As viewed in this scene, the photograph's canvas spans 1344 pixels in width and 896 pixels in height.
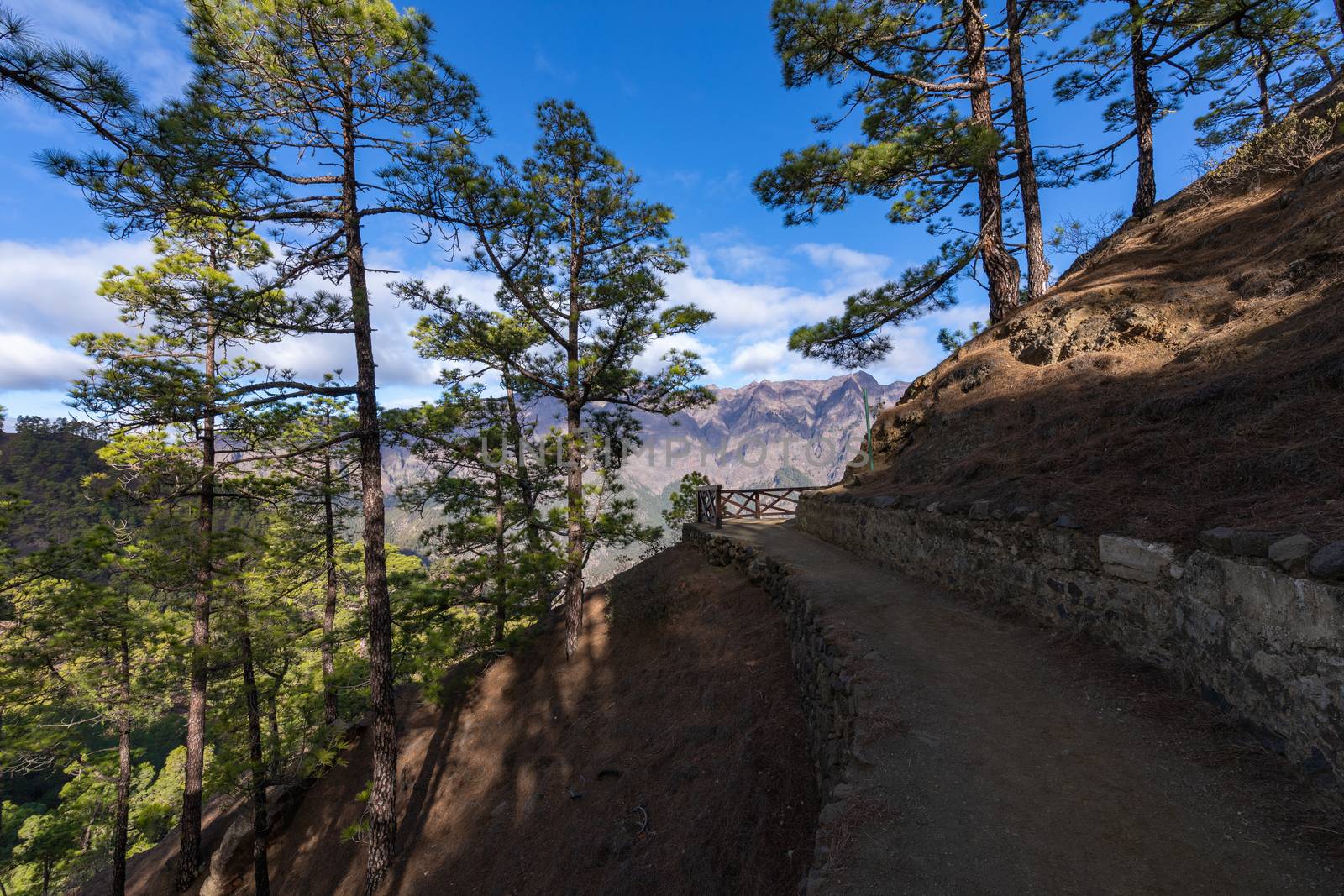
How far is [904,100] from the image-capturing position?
38.2 feet

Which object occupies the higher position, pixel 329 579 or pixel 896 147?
pixel 896 147

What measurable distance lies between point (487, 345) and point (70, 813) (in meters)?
30.3

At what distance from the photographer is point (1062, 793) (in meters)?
2.93

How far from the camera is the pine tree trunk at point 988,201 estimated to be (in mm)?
11688

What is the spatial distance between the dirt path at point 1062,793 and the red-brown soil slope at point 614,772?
1.75 m

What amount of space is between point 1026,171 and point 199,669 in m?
21.8

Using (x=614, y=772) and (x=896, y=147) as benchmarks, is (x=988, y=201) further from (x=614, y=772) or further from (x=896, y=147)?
(x=614, y=772)

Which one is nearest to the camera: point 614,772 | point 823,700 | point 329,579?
point 823,700

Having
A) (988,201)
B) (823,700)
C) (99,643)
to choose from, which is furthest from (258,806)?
(988,201)

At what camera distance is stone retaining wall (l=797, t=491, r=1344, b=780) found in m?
2.65

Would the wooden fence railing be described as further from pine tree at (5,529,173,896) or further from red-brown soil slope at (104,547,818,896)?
pine tree at (5,529,173,896)

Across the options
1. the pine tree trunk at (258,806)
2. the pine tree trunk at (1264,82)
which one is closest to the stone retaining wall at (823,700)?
the pine tree trunk at (258,806)

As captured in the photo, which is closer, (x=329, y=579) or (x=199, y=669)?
(x=199, y=669)

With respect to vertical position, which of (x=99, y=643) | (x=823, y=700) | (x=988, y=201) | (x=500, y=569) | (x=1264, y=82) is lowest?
(x=99, y=643)
